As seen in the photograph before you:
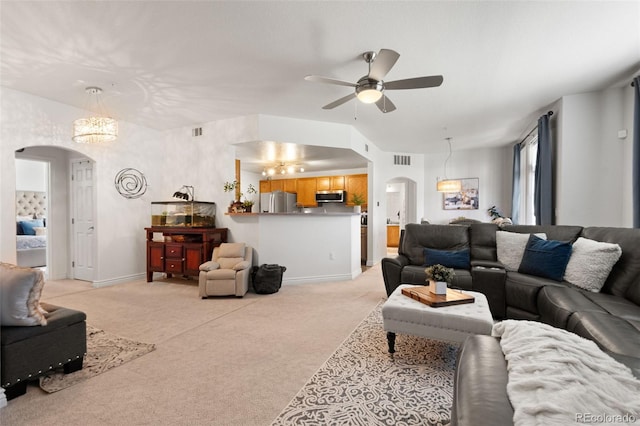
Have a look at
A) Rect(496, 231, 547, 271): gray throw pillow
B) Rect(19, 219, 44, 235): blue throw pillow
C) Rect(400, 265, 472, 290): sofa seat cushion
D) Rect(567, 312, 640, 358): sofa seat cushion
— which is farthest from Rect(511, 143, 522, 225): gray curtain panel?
Rect(19, 219, 44, 235): blue throw pillow

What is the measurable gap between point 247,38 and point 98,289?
4.49m

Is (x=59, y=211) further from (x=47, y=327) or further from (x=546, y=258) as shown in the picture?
(x=546, y=258)

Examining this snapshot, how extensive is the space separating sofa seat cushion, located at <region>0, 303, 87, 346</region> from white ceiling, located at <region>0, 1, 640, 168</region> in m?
2.36

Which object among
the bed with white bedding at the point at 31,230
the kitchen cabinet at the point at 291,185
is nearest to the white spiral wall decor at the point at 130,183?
the bed with white bedding at the point at 31,230

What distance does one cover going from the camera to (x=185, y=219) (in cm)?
504

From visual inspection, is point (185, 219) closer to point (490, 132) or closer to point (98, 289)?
point (98, 289)

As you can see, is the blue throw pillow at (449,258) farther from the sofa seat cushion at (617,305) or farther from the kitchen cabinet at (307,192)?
the kitchen cabinet at (307,192)

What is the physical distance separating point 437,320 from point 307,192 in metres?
6.38

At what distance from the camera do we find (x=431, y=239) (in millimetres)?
3965

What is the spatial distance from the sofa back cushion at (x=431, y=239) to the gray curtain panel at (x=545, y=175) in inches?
54.9

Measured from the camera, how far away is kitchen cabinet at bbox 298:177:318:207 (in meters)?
8.22

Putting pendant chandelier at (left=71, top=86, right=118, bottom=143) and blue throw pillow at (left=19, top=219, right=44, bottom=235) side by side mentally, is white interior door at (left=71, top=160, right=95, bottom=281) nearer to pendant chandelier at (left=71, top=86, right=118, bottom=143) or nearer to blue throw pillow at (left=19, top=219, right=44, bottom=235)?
pendant chandelier at (left=71, top=86, right=118, bottom=143)

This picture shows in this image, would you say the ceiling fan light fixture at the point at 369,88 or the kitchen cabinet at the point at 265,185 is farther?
the kitchen cabinet at the point at 265,185

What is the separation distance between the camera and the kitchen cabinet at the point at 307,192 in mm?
8217
